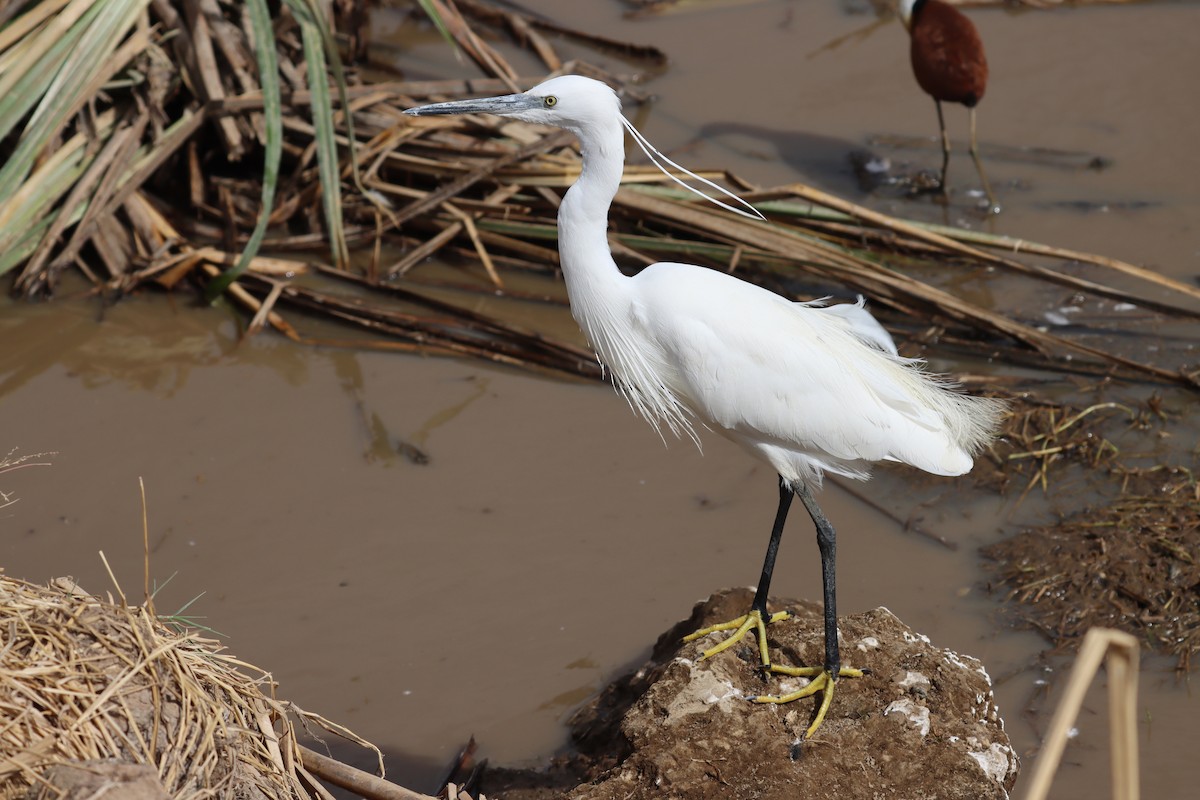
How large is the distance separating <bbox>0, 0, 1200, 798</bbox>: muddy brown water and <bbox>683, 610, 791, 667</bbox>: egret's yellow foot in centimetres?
71

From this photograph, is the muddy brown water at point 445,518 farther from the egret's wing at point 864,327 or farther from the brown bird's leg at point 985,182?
the egret's wing at point 864,327

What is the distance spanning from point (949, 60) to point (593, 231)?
4073 mm

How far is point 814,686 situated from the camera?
3.23 meters

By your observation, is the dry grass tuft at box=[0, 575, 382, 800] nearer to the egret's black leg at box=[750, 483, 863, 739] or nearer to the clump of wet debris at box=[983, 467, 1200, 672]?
the egret's black leg at box=[750, 483, 863, 739]

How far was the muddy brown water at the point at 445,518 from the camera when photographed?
4016 millimetres

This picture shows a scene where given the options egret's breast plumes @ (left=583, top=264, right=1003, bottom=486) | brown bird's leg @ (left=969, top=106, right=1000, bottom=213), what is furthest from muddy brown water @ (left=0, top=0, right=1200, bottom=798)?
egret's breast plumes @ (left=583, top=264, right=1003, bottom=486)

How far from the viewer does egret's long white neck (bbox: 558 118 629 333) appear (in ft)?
10.4

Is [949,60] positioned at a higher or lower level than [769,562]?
higher

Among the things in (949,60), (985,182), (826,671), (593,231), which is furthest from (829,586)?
(949,60)

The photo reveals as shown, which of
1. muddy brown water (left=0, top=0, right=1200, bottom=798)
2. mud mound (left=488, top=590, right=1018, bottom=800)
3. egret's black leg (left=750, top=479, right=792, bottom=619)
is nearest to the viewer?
mud mound (left=488, top=590, right=1018, bottom=800)

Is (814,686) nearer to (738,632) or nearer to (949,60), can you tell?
(738,632)

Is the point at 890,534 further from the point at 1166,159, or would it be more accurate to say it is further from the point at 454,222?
the point at 1166,159

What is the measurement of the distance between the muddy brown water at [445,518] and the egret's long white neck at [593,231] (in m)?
1.36

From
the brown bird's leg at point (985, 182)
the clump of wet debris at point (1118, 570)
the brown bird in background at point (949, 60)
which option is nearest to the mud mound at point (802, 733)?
the clump of wet debris at point (1118, 570)
